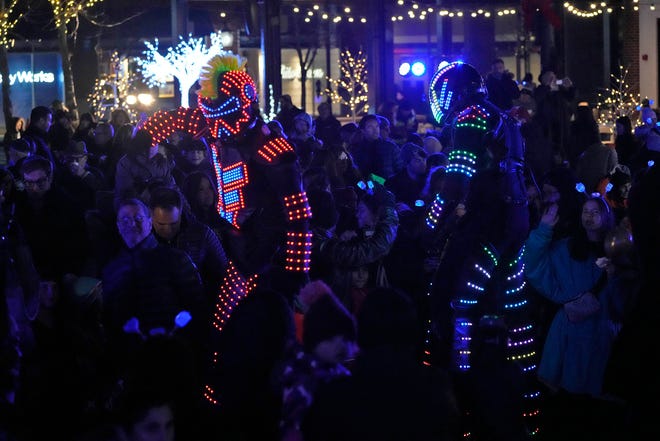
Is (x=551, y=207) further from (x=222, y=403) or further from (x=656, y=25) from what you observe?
(x=656, y=25)

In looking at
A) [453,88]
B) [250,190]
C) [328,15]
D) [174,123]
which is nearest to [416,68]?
[453,88]

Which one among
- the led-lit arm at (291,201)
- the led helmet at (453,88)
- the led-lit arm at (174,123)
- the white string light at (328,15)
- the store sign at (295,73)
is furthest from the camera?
the store sign at (295,73)

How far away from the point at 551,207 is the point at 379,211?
1.29 m

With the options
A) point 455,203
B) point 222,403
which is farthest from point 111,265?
point 455,203

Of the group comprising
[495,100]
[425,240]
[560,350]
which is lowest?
[560,350]

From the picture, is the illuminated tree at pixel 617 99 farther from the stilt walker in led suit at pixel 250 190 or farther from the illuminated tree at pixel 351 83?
the stilt walker in led suit at pixel 250 190

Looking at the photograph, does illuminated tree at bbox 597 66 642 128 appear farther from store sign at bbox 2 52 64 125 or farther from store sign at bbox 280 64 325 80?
store sign at bbox 2 52 64 125

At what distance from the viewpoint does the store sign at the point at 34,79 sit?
4094cm

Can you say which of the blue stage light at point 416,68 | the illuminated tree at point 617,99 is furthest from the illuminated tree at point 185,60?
the illuminated tree at point 617,99

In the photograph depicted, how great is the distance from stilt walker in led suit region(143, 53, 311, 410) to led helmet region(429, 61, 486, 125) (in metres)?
1.24

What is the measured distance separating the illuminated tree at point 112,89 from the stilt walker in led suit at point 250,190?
28.4 metres

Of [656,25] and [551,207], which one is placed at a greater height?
[656,25]

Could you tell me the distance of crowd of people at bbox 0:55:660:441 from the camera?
4.15 metres

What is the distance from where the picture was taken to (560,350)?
8234 millimetres
